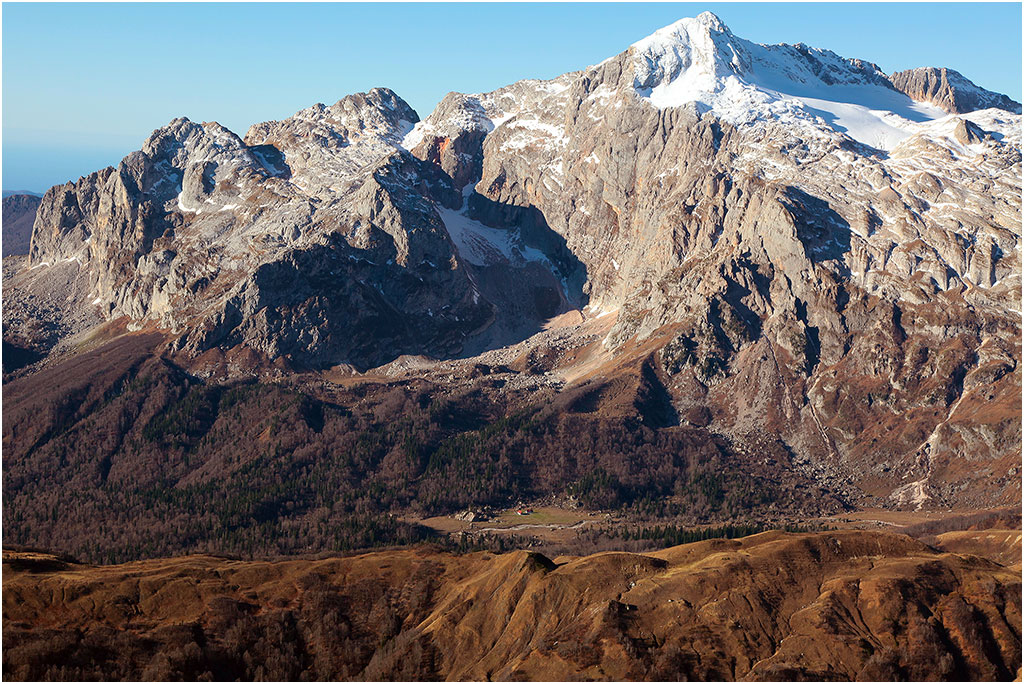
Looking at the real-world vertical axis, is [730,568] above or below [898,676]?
above

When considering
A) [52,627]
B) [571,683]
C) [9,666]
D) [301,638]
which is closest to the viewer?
[571,683]

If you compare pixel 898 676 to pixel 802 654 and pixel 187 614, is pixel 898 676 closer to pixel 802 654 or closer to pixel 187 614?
pixel 802 654

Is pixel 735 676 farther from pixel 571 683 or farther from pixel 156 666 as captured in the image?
pixel 156 666

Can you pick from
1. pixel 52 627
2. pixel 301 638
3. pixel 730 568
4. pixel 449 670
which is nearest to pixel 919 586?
pixel 730 568

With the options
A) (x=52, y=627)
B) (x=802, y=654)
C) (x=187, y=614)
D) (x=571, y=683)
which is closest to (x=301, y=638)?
(x=187, y=614)

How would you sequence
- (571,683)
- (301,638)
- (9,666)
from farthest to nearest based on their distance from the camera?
1. (301,638)
2. (9,666)
3. (571,683)

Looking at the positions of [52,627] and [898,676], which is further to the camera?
[52,627]
